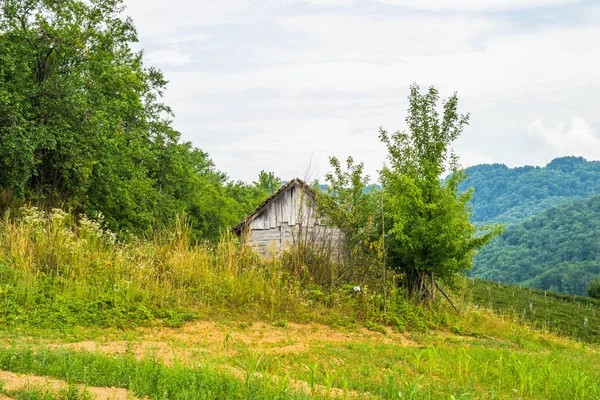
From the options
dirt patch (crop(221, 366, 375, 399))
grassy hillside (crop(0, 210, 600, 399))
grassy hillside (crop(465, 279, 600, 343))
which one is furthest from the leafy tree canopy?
grassy hillside (crop(465, 279, 600, 343))

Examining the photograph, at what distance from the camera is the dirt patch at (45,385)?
5098 millimetres

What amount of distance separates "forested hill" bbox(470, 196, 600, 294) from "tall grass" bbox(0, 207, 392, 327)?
67.4 m

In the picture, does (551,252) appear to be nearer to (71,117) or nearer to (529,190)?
(71,117)

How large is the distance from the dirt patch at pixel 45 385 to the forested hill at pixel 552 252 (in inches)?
2936

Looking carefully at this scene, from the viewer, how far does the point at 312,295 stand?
1287cm

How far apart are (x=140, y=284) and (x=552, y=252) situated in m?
87.1

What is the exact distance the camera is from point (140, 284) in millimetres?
10859

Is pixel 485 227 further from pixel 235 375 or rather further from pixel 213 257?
pixel 235 375

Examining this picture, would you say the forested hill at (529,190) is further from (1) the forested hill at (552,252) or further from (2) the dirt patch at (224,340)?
(2) the dirt patch at (224,340)

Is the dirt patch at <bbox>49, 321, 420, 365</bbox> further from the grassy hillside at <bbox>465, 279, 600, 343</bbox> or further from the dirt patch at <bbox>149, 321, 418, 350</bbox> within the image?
the grassy hillside at <bbox>465, 279, 600, 343</bbox>

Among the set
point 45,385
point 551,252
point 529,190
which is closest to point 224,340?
point 45,385

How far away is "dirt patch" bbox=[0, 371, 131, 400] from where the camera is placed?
201 inches

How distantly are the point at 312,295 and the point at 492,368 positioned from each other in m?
5.21

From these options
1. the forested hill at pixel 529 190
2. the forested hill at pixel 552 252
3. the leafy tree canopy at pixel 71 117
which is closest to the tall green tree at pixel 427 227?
the leafy tree canopy at pixel 71 117
